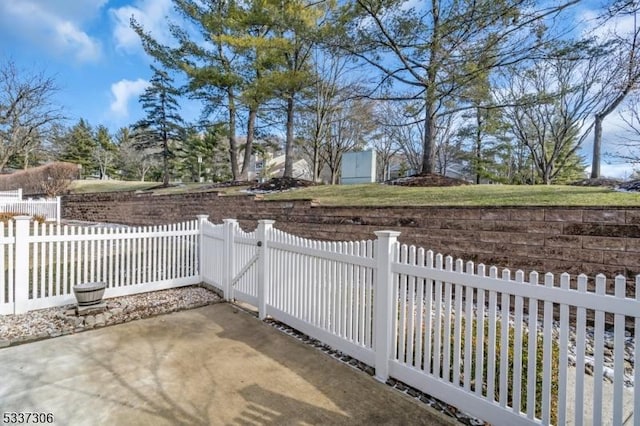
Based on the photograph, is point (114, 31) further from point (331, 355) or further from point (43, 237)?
point (331, 355)

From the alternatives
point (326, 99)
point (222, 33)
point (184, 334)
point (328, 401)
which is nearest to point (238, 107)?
point (222, 33)

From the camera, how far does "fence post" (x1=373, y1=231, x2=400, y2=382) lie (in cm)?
280

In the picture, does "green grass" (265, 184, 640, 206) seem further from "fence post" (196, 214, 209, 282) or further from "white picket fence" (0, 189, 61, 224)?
"white picket fence" (0, 189, 61, 224)

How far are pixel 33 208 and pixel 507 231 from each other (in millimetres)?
17477

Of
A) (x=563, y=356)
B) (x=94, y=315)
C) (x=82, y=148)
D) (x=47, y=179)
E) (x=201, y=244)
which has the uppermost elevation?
(x=82, y=148)

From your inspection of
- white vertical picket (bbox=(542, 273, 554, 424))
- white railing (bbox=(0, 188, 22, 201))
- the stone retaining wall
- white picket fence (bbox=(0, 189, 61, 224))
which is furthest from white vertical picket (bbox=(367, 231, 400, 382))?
white railing (bbox=(0, 188, 22, 201))

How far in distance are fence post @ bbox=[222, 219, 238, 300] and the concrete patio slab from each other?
121 centimetres

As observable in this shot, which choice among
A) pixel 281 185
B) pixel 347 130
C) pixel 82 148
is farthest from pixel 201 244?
pixel 82 148

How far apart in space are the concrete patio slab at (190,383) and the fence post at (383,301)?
192mm

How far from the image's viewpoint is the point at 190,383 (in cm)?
269

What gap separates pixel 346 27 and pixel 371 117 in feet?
32.9

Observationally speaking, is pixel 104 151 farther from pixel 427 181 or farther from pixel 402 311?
pixel 402 311

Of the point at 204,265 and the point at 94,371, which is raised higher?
the point at 204,265

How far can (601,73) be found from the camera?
11.6 m
